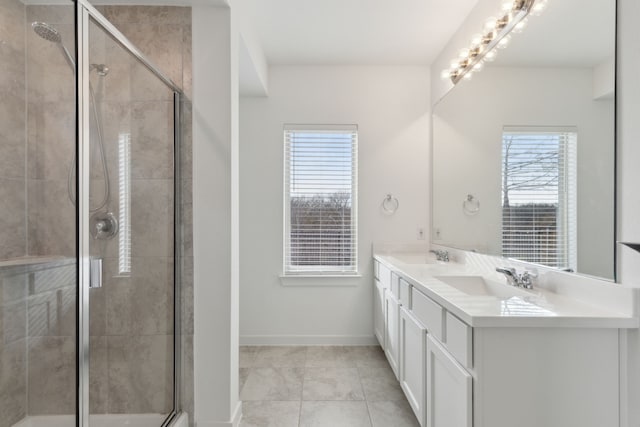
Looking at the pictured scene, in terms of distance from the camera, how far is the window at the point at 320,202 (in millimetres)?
3344

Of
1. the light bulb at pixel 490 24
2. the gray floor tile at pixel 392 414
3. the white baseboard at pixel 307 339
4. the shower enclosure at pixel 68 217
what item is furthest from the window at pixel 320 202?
the shower enclosure at pixel 68 217

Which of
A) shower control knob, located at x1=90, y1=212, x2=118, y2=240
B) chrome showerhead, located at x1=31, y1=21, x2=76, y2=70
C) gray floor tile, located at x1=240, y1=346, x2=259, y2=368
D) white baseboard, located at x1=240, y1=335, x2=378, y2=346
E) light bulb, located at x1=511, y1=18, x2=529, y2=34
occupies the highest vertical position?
light bulb, located at x1=511, y1=18, x2=529, y2=34

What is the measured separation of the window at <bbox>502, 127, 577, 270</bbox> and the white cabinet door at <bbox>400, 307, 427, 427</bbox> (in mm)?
716

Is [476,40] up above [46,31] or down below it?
above

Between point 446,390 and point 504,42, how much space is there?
1.99m

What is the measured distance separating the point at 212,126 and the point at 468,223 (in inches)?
75.8

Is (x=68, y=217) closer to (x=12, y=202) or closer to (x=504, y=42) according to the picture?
(x=12, y=202)

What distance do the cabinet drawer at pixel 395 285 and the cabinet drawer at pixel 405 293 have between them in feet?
0.16

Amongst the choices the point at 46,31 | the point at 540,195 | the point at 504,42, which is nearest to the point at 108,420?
the point at 46,31

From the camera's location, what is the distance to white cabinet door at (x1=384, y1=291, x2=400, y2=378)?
236cm

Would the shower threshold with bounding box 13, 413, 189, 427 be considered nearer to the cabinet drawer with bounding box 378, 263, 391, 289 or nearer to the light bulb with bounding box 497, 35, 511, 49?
the cabinet drawer with bounding box 378, 263, 391, 289

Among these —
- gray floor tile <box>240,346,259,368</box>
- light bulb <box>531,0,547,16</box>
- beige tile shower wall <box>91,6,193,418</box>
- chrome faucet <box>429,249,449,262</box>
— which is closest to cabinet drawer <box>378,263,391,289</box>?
chrome faucet <box>429,249,449,262</box>

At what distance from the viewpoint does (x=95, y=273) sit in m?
1.37

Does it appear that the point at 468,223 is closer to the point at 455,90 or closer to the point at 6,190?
the point at 455,90
